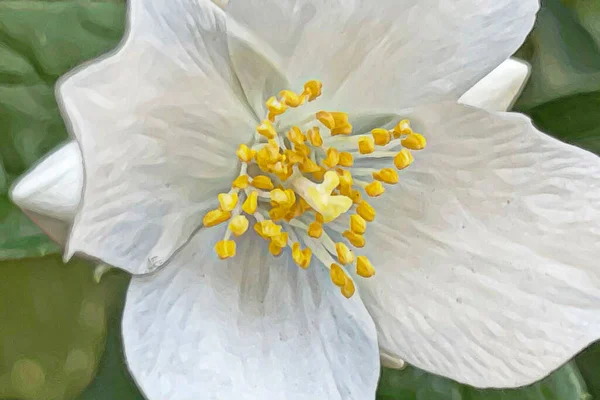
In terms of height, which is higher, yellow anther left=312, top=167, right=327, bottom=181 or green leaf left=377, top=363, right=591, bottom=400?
yellow anther left=312, top=167, right=327, bottom=181

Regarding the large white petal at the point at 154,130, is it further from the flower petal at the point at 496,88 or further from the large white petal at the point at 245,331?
the flower petal at the point at 496,88

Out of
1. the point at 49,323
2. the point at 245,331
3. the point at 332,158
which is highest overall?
the point at 332,158

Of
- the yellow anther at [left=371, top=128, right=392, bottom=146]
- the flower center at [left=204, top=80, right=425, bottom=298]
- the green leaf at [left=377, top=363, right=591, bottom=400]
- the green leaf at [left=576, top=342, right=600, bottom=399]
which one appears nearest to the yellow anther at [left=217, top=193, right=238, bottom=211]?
the flower center at [left=204, top=80, right=425, bottom=298]

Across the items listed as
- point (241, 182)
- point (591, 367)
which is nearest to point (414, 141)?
point (241, 182)

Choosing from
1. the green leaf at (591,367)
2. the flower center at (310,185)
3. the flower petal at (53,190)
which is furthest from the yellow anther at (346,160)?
the green leaf at (591,367)

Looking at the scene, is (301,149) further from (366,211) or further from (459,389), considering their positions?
(459,389)

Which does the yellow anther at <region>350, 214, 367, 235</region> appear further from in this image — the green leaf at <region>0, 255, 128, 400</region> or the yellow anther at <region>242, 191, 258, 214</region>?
the green leaf at <region>0, 255, 128, 400</region>
